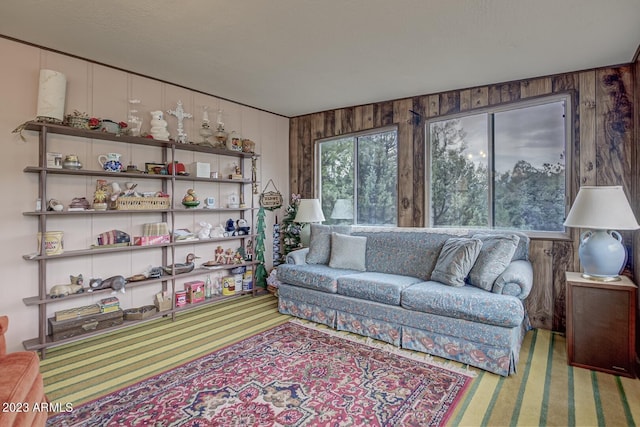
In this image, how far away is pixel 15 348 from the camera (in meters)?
2.76

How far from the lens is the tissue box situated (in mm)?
3828

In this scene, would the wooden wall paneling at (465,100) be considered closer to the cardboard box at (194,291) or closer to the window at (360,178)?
the window at (360,178)

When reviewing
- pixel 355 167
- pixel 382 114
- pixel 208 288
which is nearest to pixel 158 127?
pixel 208 288

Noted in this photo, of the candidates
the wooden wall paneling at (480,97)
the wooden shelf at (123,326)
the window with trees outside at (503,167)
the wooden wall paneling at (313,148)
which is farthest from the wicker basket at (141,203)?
the wooden wall paneling at (480,97)

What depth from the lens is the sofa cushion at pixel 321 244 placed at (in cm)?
395

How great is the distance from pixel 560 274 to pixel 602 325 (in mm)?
893

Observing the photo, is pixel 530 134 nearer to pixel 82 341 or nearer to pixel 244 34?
pixel 244 34

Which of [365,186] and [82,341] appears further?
[365,186]

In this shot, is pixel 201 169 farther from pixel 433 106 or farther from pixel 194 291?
pixel 433 106

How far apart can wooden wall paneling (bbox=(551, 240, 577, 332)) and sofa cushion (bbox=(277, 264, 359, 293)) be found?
6.72ft

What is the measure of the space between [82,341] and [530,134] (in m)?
5.02

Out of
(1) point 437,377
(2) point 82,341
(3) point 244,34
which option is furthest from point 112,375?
(3) point 244,34

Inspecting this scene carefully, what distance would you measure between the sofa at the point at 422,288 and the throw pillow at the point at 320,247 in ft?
0.04

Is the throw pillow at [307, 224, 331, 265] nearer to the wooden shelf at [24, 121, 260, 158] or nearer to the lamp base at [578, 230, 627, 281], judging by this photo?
the wooden shelf at [24, 121, 260, 158]
